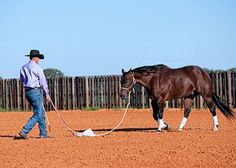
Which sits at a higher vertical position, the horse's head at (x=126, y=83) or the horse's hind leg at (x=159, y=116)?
the horse's head at (x=126, y=83)

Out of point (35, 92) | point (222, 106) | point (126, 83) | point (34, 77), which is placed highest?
point (34, 77)

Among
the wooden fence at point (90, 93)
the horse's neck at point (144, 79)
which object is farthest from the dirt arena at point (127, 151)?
the wooden fence at point (90, 93)

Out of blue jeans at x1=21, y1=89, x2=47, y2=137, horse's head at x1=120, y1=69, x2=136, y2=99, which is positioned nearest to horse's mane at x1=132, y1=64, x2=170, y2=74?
horse's head at x1=120, y1=69, x2=136, y2=99

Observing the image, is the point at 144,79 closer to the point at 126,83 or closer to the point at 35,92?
the point at 126,83

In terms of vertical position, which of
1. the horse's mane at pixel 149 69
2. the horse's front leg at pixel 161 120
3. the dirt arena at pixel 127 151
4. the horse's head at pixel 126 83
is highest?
the horse's mane at pixel 149 69

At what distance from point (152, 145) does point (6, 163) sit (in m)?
3.49

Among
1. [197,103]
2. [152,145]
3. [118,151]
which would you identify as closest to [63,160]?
[118,151]

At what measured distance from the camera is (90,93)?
38.8 m

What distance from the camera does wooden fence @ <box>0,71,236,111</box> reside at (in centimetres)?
3428

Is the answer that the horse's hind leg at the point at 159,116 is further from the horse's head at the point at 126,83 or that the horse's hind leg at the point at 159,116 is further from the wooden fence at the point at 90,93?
the wooden fence at the point at 90,93

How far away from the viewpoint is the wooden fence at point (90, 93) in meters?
34.3

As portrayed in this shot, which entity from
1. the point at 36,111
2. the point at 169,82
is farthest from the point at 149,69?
the point at 36,111

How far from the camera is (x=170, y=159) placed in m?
12.3

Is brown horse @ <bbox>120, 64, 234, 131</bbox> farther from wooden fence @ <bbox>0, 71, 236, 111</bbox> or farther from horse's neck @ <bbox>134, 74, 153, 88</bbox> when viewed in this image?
wooden fence @ <bbox>0, 71, 236, 111</bbox>
